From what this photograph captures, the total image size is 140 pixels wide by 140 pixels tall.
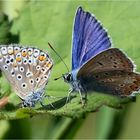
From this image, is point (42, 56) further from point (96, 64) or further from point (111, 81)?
point (111, 81)

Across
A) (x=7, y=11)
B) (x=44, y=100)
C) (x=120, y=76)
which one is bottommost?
(x=44, y=100)

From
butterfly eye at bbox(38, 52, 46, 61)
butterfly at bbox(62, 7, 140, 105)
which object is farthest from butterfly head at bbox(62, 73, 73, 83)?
butterfly eye at bbox(38, 52, 46, 61)

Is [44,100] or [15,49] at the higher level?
[15,49]

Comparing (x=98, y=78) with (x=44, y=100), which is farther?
(x=98, y=78)

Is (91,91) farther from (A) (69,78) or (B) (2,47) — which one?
(B) (2,47)

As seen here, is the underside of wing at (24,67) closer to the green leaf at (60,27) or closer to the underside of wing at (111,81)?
the green leaf at (60,27)

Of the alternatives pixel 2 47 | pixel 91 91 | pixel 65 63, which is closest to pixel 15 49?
pixel 2 47
